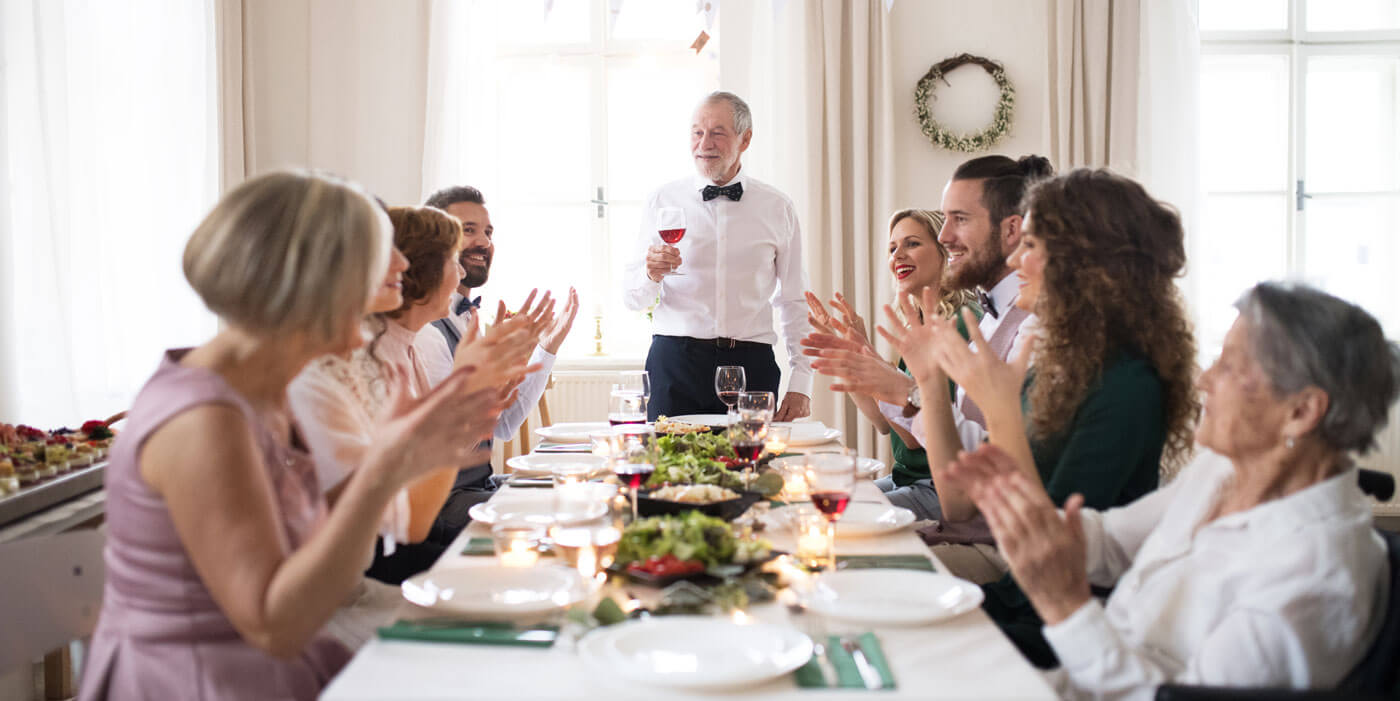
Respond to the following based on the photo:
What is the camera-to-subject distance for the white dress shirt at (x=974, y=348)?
2402 mm

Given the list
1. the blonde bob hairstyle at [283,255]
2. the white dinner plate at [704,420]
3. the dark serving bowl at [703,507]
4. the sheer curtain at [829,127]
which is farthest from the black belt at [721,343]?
the blonde bob hairstyle at [283,255]

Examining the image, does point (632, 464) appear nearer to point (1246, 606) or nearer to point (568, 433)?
point (1246, 606)

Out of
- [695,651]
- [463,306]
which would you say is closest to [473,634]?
[695,651]

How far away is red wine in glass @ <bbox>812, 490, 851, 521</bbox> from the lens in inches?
63.7

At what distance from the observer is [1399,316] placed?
5449 mm

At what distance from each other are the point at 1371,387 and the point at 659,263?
2505 mm

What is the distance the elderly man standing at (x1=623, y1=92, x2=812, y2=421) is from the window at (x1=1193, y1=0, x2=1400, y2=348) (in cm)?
257

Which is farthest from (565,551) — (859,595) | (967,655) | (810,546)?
(967,655)

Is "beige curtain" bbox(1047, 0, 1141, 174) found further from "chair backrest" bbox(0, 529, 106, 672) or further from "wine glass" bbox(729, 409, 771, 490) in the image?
"chair backrest" bbox(0, 529, 106, 672)

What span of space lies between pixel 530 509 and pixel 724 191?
229 centimetres

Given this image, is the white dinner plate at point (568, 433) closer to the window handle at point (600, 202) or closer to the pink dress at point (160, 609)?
the pink dress at point (160, 609)

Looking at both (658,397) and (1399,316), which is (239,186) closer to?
(658,397)

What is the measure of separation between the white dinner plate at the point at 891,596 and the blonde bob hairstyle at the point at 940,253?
171cm

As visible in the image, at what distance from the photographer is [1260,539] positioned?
52.2 inches
